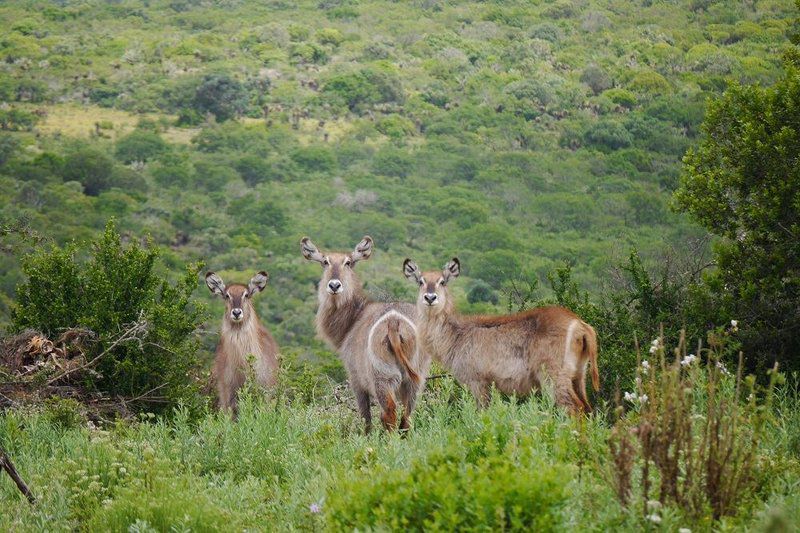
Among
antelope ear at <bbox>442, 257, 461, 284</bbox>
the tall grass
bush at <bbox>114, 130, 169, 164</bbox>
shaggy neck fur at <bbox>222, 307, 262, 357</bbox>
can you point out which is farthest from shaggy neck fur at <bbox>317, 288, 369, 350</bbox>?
bush at <bbox>114, 130, 169, 164</bbox>

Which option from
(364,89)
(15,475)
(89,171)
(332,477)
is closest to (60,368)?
(15,475)

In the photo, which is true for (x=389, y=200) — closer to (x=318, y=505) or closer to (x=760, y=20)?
(x=760, y=20)

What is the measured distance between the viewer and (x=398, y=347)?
844 centimetres

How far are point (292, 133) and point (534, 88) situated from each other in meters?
17.1

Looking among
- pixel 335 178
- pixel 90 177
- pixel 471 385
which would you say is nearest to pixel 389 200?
pixel 335 178

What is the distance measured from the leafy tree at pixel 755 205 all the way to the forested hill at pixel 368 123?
29.5 m

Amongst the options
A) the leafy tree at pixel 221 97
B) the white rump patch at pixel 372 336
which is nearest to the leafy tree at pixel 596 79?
the leafy tree at pixel 221 97

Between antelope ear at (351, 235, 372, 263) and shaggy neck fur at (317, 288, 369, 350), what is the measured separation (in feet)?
1.66

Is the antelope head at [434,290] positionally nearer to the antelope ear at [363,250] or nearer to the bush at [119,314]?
the antelope ear at [363,250]

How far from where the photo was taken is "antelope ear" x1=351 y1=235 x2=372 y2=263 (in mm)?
10359

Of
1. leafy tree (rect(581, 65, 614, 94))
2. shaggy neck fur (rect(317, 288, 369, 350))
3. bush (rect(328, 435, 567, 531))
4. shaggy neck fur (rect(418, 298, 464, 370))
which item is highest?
bush (rect(328, 435, 567, 531))

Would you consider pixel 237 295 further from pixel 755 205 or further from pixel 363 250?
pixel 755 205

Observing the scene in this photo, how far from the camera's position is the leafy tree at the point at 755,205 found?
912cm

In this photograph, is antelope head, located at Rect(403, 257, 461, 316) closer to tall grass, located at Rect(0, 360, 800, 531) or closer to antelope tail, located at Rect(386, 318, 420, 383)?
antelope tail, located at Rect(386, 318, 420, 383)
